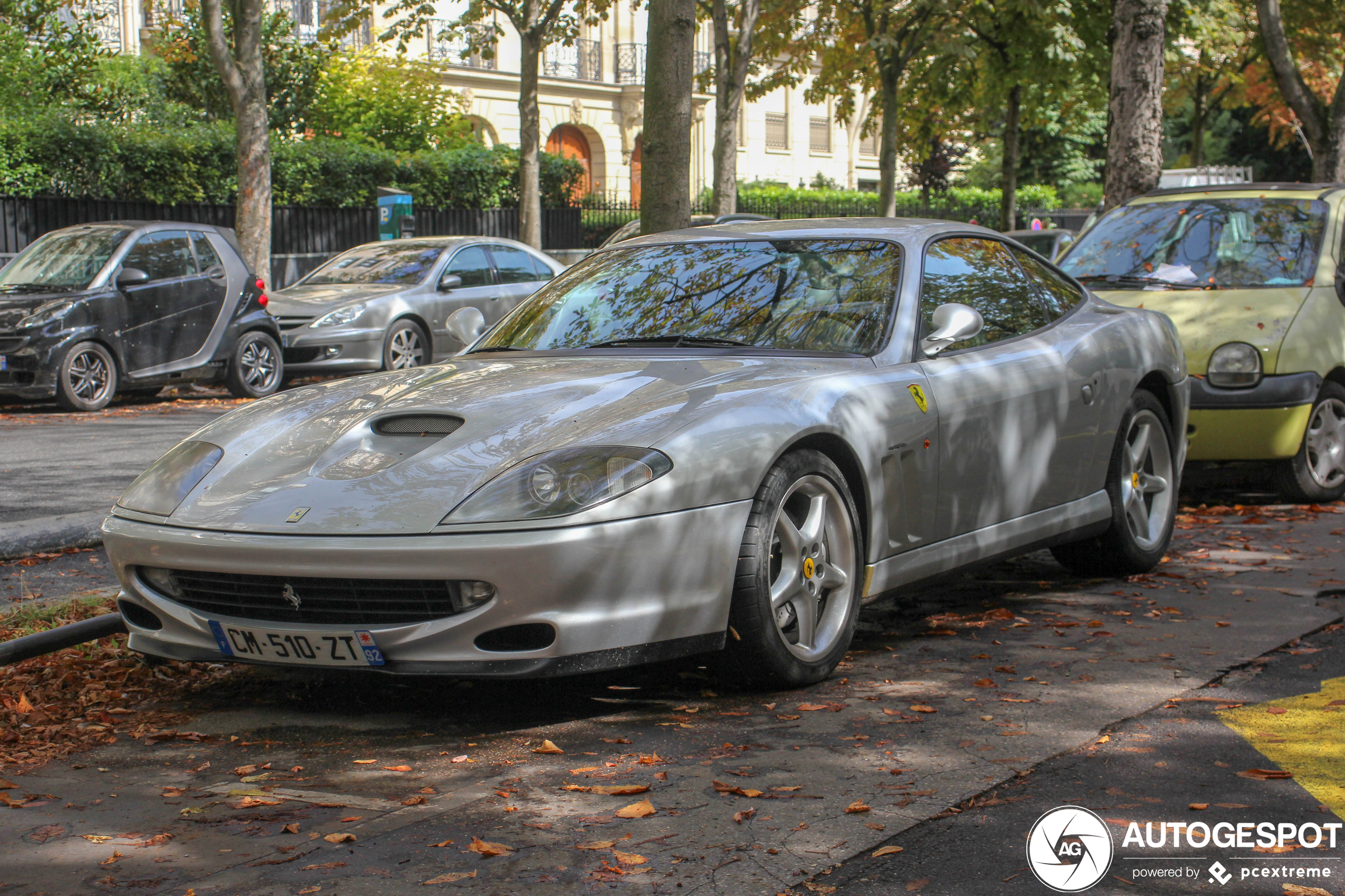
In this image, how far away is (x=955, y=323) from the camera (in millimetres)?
5102

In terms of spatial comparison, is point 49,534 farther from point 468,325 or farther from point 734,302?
point 734,302

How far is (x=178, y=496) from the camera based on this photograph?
4.45 metres

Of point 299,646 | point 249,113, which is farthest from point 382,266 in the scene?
point 299,646

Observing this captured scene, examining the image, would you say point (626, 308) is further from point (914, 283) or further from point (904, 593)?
point (904, 593)

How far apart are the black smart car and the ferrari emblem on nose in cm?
1044

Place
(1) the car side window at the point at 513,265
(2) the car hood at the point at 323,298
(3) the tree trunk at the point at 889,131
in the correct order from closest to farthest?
(2) the car hood at the point at 323,298 < (1) the car side window at the point at 513,265 < (3) the tree trunk at the point at 889,131

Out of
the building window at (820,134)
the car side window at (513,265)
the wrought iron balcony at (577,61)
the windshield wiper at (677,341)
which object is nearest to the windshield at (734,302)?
the windshield wiper at (677,341)

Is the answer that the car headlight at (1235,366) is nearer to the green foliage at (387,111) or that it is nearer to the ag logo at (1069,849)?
the ag logo at (1069,849)

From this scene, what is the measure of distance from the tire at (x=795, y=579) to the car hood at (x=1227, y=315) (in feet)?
13.5

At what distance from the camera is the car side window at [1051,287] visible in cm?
625

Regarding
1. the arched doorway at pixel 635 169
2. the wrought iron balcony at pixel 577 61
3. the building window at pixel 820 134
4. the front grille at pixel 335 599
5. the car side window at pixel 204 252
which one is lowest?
the front grille at pixel 335 599

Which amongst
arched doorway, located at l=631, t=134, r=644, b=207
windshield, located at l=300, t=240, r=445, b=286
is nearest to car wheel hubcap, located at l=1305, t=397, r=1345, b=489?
windshield, located at l=300, t=240, r=445, b=286

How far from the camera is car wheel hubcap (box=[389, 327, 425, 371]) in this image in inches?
613

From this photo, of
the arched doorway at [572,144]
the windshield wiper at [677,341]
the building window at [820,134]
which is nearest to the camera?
the windshield wiper at [677,341]
